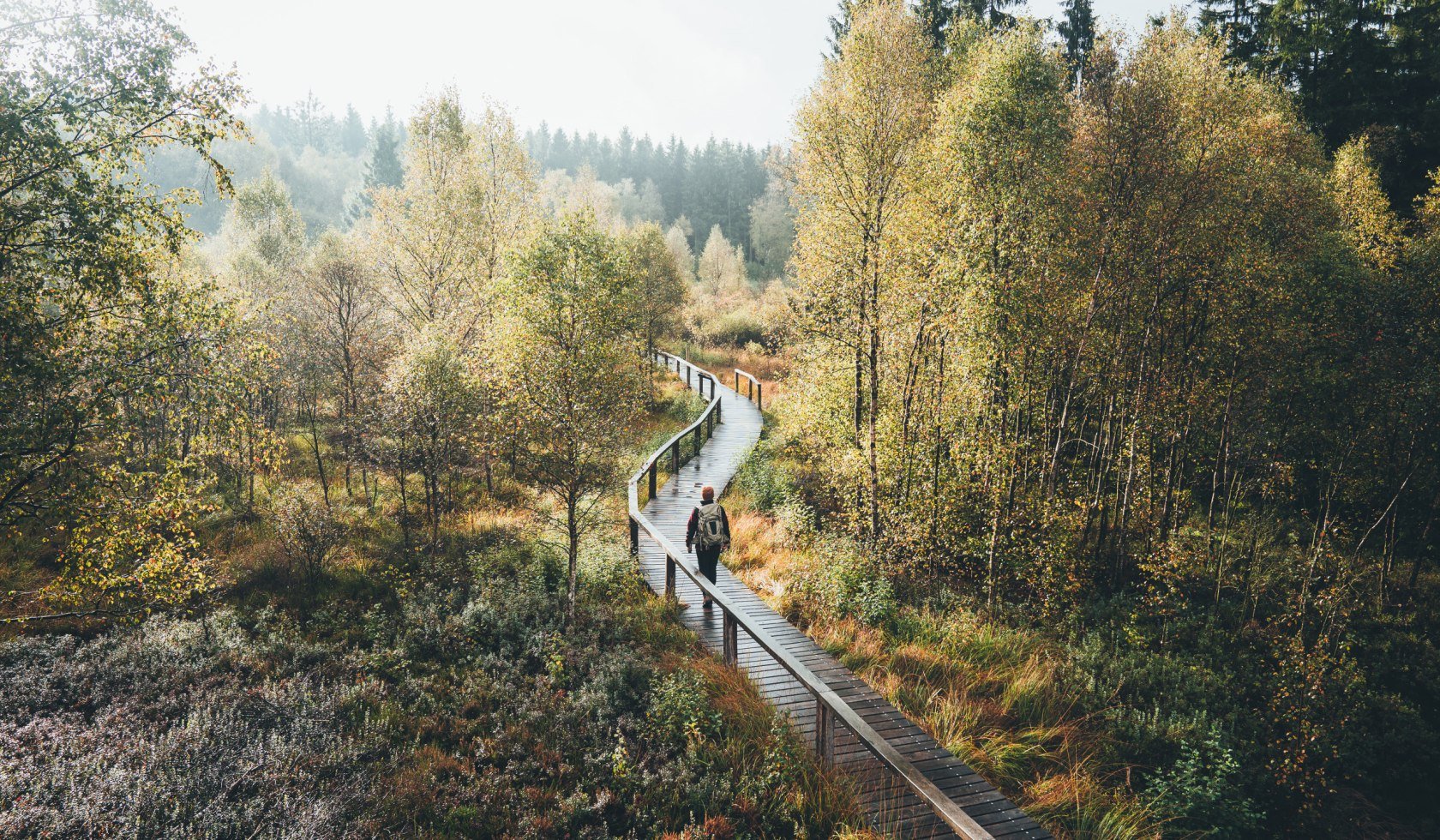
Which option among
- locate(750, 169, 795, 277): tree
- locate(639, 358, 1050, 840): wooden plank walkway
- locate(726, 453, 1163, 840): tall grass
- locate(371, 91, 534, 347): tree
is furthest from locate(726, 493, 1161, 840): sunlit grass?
locate(750, 169, 795, 277): tree

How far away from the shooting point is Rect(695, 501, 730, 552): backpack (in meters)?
9.78

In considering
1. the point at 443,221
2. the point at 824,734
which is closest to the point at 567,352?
the point at 824,734

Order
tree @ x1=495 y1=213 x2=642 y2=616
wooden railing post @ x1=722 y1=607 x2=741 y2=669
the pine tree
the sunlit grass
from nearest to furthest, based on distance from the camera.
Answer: the sunlit grass
wooden railing post @ x1=722 y1=607 x2=741 y2=669
tree @ x1=495 y1=213 x2=642 y2=616
the pine tree

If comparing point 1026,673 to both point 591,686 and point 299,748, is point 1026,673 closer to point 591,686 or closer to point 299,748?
point 591,686

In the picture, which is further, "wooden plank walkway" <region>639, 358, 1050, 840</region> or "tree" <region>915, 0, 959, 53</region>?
"tree" <region>915, 0, 959, 53</region>

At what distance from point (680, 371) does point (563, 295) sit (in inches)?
907

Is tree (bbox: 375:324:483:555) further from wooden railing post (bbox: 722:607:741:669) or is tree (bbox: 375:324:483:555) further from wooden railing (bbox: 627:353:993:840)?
wooden railing post (bbox: 722:607:741:669)

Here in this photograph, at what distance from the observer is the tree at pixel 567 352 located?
412 inches

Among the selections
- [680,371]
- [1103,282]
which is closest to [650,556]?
[1103,282]

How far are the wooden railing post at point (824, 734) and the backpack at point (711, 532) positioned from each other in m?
3.89

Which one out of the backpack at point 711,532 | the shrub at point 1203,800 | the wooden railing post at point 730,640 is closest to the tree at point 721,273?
the backpack at point 711,532

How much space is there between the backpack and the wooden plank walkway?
1039mm

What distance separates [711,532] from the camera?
9.80 meters

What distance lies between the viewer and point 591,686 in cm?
786
